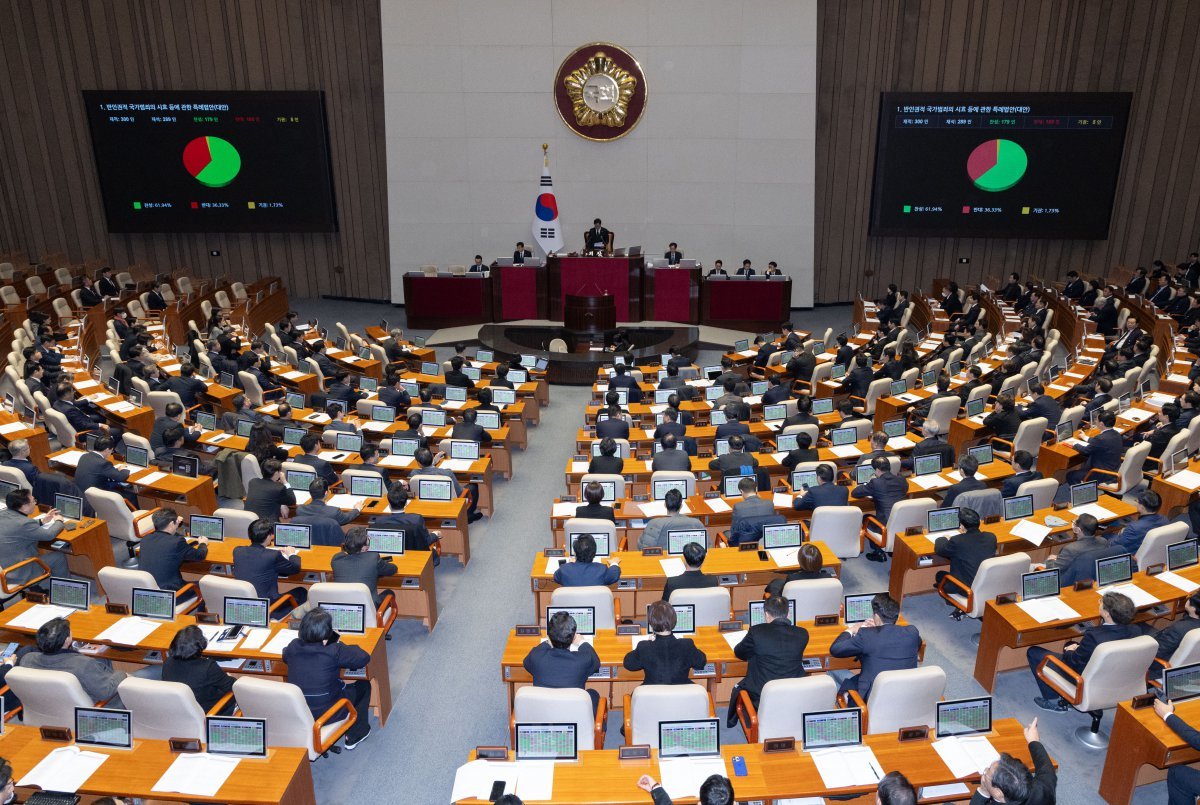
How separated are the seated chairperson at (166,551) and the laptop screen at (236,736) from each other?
9.10ft

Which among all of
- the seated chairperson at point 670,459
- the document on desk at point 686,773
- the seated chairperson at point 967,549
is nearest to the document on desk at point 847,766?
the document on desk at point 686,773

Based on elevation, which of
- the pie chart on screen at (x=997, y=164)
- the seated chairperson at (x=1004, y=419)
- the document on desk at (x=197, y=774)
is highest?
the pie chart on screen at (x=997, y=164)

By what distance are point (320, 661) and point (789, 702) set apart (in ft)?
10.8

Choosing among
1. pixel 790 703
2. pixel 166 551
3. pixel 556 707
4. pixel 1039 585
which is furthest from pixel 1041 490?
pixel 166 551

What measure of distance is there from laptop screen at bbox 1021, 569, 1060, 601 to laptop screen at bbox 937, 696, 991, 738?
2.03 metres

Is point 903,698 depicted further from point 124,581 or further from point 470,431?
point 470,431

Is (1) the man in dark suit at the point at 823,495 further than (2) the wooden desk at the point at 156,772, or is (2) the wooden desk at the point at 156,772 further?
(1) the man in dark suit at the point at 823,495

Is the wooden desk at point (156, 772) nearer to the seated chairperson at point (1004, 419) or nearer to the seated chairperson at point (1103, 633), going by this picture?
the seated chairperson at point (1103, 633)

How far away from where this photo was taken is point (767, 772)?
17.1 feet

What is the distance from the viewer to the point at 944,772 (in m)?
5.19

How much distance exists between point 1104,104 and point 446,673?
20914 millimetres

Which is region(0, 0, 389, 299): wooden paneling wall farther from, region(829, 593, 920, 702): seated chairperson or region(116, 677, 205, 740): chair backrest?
region(829, 593, 920, 702): seated chairperson

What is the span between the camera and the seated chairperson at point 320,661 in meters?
6.03

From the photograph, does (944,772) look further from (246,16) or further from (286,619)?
(246,16)
